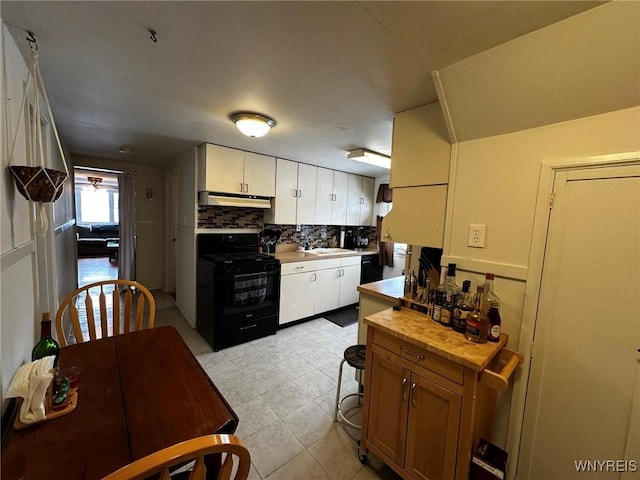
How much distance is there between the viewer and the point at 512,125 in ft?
4.38

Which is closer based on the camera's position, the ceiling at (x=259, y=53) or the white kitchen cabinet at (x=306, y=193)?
the ceiling at (x=259, y=53)

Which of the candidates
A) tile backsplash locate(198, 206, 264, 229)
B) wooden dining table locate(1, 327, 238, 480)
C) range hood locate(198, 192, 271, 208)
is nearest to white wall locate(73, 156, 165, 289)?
tile backsplash locate(198, 206, 264, 229)

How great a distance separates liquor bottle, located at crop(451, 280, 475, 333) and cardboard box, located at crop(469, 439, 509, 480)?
55 centimetres

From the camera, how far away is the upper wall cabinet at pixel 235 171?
286 cm

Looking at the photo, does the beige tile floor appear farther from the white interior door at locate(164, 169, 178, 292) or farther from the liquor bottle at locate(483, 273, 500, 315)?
the white interior door at locate(164, 169, 178, 292)

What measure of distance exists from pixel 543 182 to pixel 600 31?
0.59 m

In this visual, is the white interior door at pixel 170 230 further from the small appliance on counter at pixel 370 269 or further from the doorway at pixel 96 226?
the small appliance on counter at pixel 370 269

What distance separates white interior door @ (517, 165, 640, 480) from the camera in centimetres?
110

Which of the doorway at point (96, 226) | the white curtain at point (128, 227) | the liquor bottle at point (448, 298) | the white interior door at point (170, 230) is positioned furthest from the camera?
the doorway at point (96, 226)

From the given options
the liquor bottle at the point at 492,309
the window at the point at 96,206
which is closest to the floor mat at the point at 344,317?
the liquor bottle at the point at 492,309

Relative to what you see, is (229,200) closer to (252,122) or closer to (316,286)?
(252,122)

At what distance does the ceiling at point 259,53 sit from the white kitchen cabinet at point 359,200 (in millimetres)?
2159

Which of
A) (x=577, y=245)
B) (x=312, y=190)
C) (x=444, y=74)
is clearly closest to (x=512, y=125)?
(x=444, y=74)

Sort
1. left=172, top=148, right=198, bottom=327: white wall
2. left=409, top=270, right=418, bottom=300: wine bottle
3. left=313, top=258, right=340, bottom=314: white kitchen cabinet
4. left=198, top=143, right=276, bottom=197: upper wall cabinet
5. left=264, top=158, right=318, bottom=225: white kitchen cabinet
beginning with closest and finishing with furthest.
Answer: left=409, top=270, right=418, bottom=300: wine bottle
left=198, top=143, right=276, bottom=197: upper wall cabinet
left=172, top=148, right=198, bottom=327: white wall
left=264, top=158, right=318, bottom=225: white kitchen cabinet
left=313, top=258, right=340, bottom=314: white kitchen cabinet
